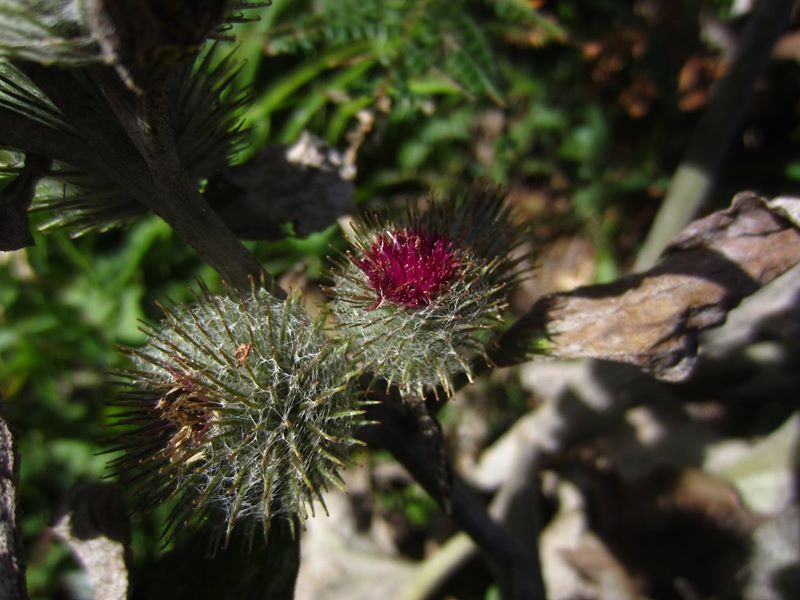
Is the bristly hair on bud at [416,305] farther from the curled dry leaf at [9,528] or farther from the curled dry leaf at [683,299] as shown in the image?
the curled dry leaf at [9,528]

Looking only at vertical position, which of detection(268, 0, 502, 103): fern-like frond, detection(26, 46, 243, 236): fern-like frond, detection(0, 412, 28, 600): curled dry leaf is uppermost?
detection(268, 0, 502, 103): fern-like frond

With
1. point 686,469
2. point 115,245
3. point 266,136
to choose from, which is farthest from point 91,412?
point 686,469

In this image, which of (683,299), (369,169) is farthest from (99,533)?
(369,169)

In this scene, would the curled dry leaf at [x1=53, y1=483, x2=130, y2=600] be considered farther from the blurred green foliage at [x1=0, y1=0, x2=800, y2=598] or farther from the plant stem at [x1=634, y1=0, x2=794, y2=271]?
the plant stem at [x1=634, y1=0, x2=794, y2=271]

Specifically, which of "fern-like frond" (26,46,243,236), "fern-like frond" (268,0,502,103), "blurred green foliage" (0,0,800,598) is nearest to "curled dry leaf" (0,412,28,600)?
"fern-like frond" (26,46,243,236)

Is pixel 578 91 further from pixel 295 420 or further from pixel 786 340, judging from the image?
pixel 295 420

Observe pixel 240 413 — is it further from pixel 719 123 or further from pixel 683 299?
pixel 719 123
